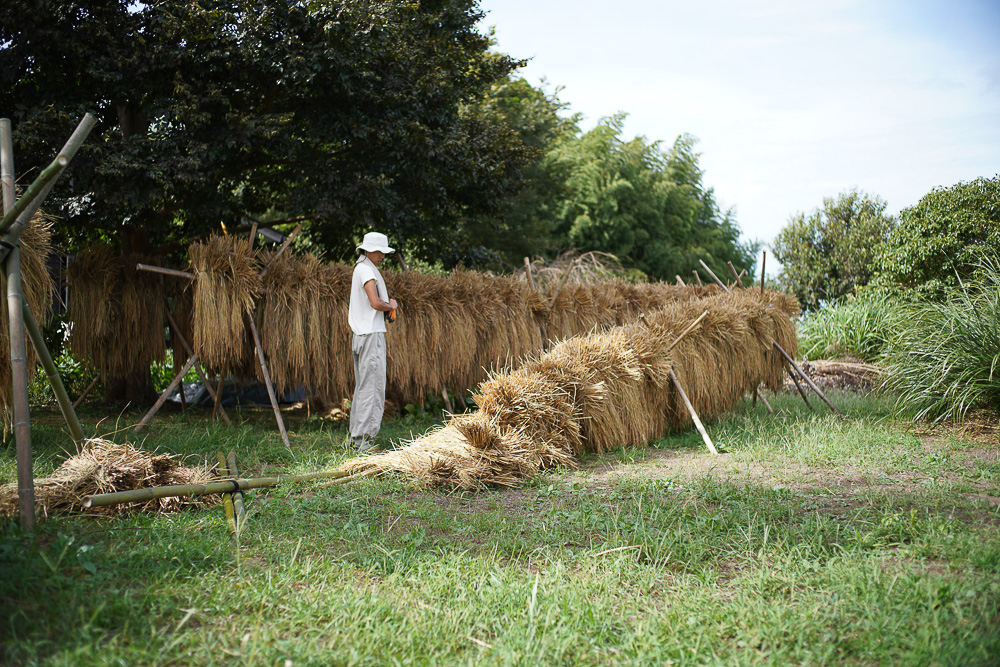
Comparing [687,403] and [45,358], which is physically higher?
[45,358]

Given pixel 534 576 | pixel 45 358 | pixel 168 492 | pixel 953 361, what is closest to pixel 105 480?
pixel 168 492

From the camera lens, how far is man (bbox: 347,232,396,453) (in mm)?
6281

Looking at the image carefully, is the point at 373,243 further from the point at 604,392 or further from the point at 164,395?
the point at 604,392

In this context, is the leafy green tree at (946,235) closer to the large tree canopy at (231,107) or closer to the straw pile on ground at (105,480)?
the large tree canopy at (231,107)

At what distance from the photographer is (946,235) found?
11375 millimetres

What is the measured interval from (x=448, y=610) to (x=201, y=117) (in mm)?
6126

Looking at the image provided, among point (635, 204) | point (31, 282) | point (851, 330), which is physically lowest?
point (851, 330)

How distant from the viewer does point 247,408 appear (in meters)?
9.80

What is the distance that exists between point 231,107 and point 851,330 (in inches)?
473

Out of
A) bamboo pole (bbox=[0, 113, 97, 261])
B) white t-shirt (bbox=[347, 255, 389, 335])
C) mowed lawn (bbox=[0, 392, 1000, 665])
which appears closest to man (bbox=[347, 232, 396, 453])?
white t-shirt (bbox=[347, 255, 389, 335])

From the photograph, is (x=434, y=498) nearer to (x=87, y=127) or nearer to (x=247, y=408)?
(x=87, y=127)

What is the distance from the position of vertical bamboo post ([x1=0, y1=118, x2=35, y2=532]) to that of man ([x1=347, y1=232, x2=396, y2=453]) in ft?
9.81

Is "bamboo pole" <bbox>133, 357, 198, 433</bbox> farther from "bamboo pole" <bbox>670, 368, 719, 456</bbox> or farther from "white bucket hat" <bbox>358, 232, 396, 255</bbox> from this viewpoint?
"bamboo pole" <bbox>670, 368, 719, 456</bbox>

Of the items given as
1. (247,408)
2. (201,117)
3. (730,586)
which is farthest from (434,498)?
(247,408)
